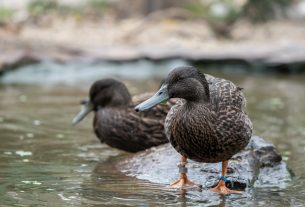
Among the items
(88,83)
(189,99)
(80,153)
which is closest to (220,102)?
(189,99)

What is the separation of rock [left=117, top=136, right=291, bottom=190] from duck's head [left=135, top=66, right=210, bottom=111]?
0.95 meters

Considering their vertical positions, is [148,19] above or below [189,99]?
above

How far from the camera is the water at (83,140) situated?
647cm

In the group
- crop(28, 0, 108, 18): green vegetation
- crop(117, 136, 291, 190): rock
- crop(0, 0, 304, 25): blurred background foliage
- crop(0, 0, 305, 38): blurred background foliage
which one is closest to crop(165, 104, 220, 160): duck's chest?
crop(117, 136, 291, 190): rock

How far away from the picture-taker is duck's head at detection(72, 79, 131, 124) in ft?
28.5

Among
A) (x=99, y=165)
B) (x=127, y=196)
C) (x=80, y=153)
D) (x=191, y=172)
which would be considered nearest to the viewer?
(x=127, y=196)

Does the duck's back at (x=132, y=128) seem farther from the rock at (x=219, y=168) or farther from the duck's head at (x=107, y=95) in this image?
the rock at (x=219, y=168)

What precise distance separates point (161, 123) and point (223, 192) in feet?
5.76

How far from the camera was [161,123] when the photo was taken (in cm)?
823

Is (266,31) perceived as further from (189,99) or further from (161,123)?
(189,99)

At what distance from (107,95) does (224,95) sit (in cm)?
240

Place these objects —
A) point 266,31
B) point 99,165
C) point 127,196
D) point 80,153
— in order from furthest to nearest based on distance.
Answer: point 266,31 < point 80,153 < point 99,165 < point 127,196

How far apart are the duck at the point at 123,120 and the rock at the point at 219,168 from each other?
1.09 feet

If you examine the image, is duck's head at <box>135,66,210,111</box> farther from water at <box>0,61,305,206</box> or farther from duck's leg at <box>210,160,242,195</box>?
water at <box>0,61,305,206</box>
